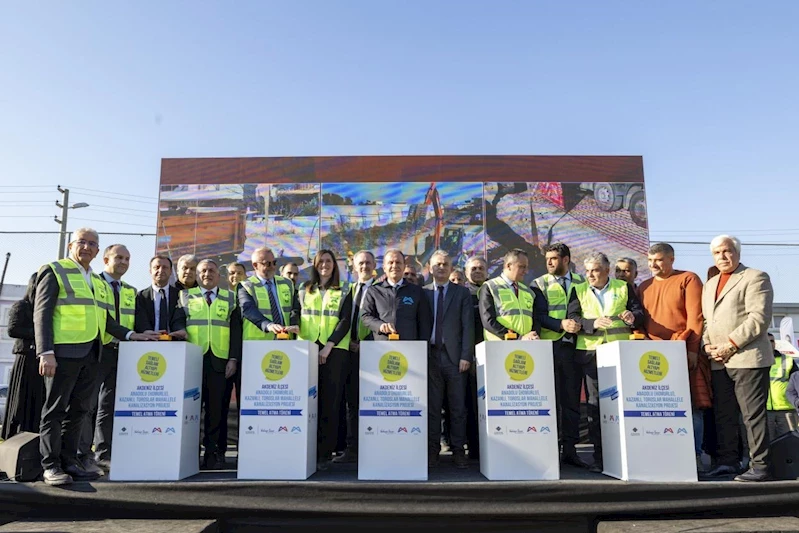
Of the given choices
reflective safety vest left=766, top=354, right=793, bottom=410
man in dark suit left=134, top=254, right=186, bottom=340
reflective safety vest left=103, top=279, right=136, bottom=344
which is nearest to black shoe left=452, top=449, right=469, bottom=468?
man in dark suit left=134, top=254, right=186, bottom=340

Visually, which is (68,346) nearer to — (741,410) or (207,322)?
(207,322)

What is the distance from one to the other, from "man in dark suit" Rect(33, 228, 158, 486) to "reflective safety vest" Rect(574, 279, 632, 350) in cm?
332

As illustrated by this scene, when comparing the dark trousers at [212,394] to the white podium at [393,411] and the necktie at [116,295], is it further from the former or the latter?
the white podium at [393,411]

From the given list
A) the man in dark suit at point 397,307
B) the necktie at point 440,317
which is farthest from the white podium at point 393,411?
the necktie at point 440,317

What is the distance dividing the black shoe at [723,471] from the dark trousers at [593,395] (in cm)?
70

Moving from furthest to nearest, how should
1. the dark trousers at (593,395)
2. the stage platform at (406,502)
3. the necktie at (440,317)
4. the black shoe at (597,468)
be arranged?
the necktie at (440,317), the dark trousers at (593,395), the black shoe at (597,468), the stage platform at (406,502)

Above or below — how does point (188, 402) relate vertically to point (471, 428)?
above

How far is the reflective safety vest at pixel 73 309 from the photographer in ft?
12.1

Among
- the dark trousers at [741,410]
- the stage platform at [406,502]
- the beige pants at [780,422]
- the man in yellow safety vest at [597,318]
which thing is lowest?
the stage platform at [406,502]

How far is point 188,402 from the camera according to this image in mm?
3822

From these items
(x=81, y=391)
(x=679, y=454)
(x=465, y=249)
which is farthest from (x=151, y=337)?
(x=465, y=249)

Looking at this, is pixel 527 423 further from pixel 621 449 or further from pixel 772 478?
pixel 772 478

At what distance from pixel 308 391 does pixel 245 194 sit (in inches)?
401

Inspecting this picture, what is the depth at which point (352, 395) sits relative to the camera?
4.72 m
